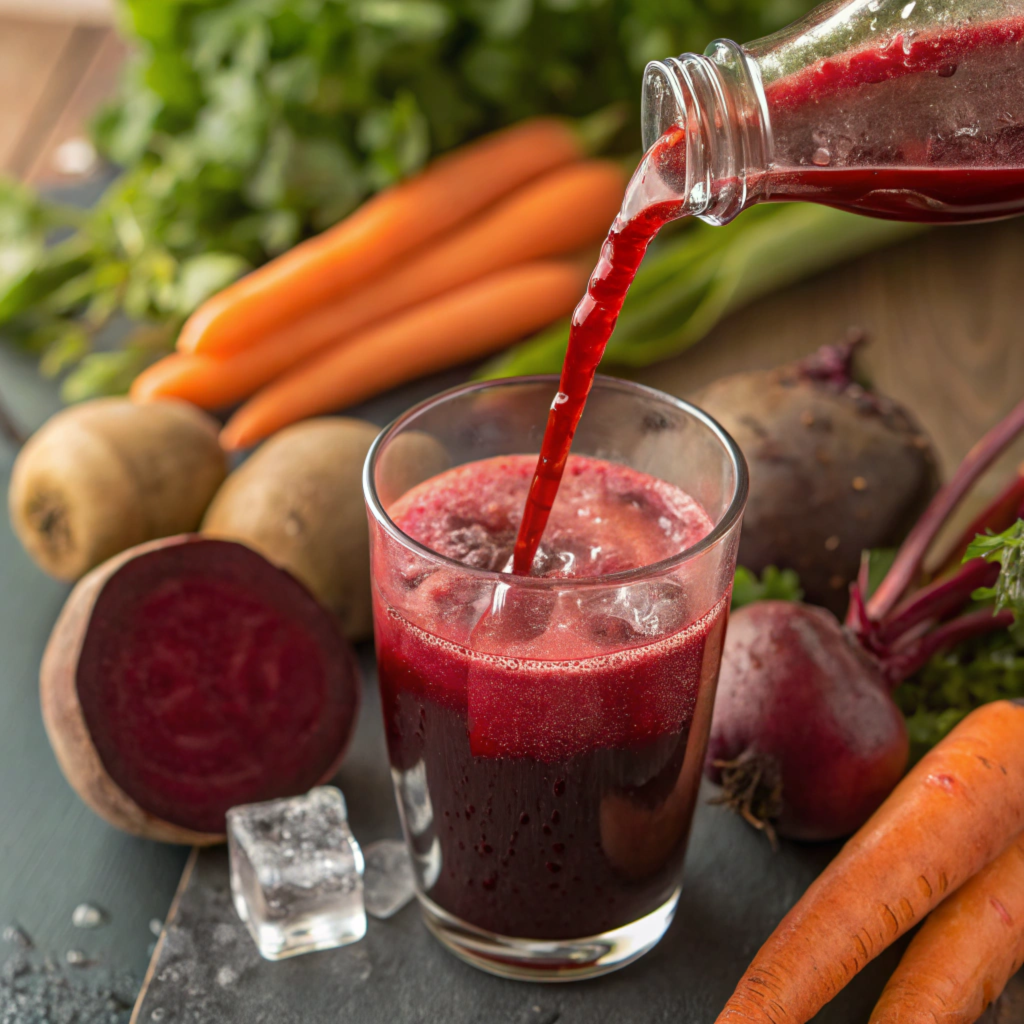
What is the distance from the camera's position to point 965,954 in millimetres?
1098

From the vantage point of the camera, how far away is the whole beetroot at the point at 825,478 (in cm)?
150

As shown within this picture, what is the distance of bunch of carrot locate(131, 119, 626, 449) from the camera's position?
2012 mm

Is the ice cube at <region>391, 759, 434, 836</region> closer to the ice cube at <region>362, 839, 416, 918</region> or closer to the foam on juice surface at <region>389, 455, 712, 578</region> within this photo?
the ice cube at <region>362, 839, 416, 918</region>

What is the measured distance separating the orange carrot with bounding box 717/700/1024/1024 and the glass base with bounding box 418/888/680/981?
0.37 ft

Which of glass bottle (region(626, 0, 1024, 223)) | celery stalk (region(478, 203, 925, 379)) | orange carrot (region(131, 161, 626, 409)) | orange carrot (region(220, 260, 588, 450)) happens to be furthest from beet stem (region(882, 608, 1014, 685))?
orange carrot (region(131, 161, 626, 409))

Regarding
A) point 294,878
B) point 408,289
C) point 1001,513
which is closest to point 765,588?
point 1001,513

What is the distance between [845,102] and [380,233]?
51.6 inches

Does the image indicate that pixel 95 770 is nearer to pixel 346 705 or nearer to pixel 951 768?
pixel 346 705

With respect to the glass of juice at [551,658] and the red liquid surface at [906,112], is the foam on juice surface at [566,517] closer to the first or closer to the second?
the glass of juice at [551,658]

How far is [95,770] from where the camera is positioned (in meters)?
1.24

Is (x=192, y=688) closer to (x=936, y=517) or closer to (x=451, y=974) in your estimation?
(x=451, y=974)

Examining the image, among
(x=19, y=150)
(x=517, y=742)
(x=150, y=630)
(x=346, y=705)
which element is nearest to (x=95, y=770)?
(x=150, y=630)

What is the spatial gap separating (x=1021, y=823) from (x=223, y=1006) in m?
Answer: 0.77

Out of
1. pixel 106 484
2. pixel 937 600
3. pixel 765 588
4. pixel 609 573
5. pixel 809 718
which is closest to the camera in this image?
pixel 609 573
